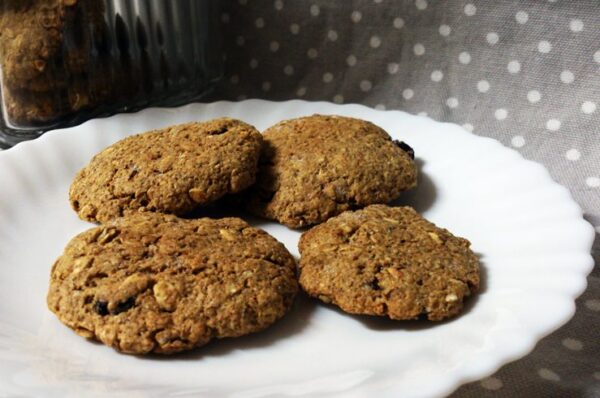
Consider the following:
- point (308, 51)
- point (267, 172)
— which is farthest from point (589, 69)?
point (267, 172)

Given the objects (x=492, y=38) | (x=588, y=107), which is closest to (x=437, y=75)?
(x=492, y=38)

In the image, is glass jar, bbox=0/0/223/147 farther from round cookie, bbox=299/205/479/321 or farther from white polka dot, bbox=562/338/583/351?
white polka dot, bbox=562/338/583/351

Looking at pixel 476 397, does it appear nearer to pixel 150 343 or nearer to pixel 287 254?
pixel 287 254

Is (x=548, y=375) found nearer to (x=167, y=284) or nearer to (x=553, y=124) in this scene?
(x=167, y=284)

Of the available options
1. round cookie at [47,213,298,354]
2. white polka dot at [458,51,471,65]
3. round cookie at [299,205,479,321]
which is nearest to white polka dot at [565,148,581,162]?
white polka dot at [458,51,471,65]

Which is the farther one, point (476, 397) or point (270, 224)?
point (270, 224)

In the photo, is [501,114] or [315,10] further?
[315,10]

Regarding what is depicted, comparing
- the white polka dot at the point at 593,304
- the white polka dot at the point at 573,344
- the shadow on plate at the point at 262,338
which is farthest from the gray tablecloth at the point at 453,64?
the shadow on plate at the point at 262,338
